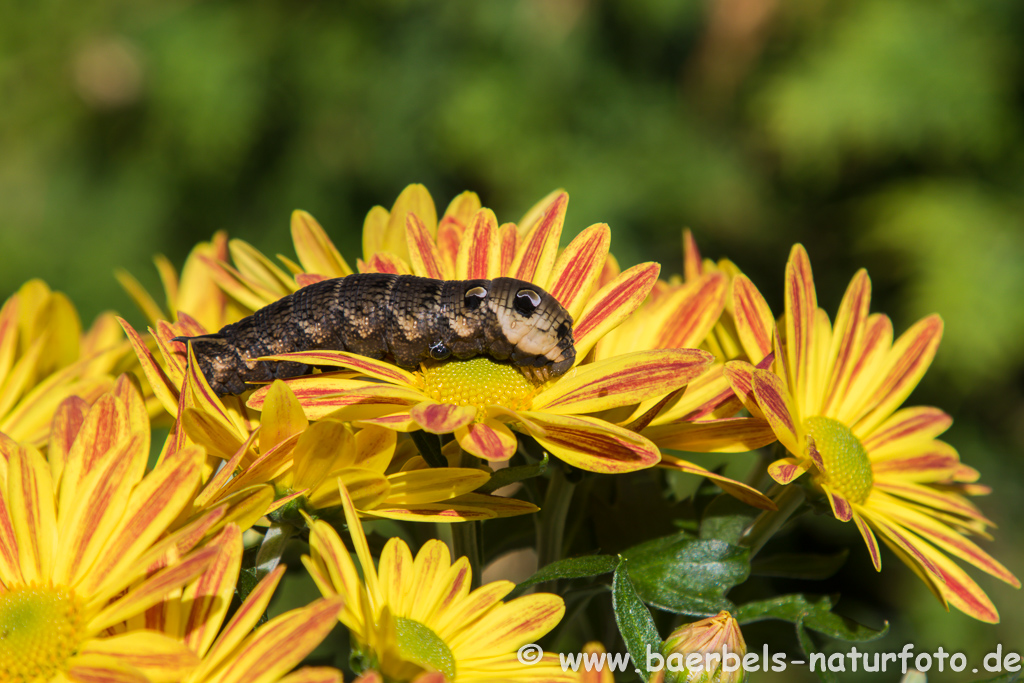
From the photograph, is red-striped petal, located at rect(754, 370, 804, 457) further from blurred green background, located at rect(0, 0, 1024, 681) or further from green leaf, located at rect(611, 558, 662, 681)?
blurred green background, located at rect(0, 0, 1024, 681)

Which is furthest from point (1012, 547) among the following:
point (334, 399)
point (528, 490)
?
point (334, 399)

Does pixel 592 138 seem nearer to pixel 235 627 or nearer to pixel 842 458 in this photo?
pixel 842 458

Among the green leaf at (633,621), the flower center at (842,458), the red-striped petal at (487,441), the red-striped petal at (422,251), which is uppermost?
the red-striped petal at (422,251)

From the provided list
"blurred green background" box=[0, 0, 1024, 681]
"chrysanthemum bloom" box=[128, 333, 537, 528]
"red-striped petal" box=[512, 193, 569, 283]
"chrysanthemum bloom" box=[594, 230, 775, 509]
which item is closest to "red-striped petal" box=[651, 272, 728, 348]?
"chrysanthemum bloom" box=[594, 230, 775, 509]

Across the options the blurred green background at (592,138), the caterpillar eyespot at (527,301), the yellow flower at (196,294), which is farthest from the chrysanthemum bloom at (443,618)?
the blurred green background at (592,138)

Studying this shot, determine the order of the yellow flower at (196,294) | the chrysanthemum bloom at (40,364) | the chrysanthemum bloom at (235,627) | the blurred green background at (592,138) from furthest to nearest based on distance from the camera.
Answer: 1. the blurred green background at (592,138)
2. the yellow flower at (196,294)
3. the chrysanthemum bloom at (40,364)
4. the chrysanthemum bloom at (235,627)

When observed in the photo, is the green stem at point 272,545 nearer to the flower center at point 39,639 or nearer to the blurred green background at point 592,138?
the flower center at point 39,639

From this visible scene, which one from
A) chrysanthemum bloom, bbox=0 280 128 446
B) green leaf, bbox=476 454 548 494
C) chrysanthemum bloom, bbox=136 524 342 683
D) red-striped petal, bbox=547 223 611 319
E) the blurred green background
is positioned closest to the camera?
chrysanthemum bloom, bbox=136 524 342 683
